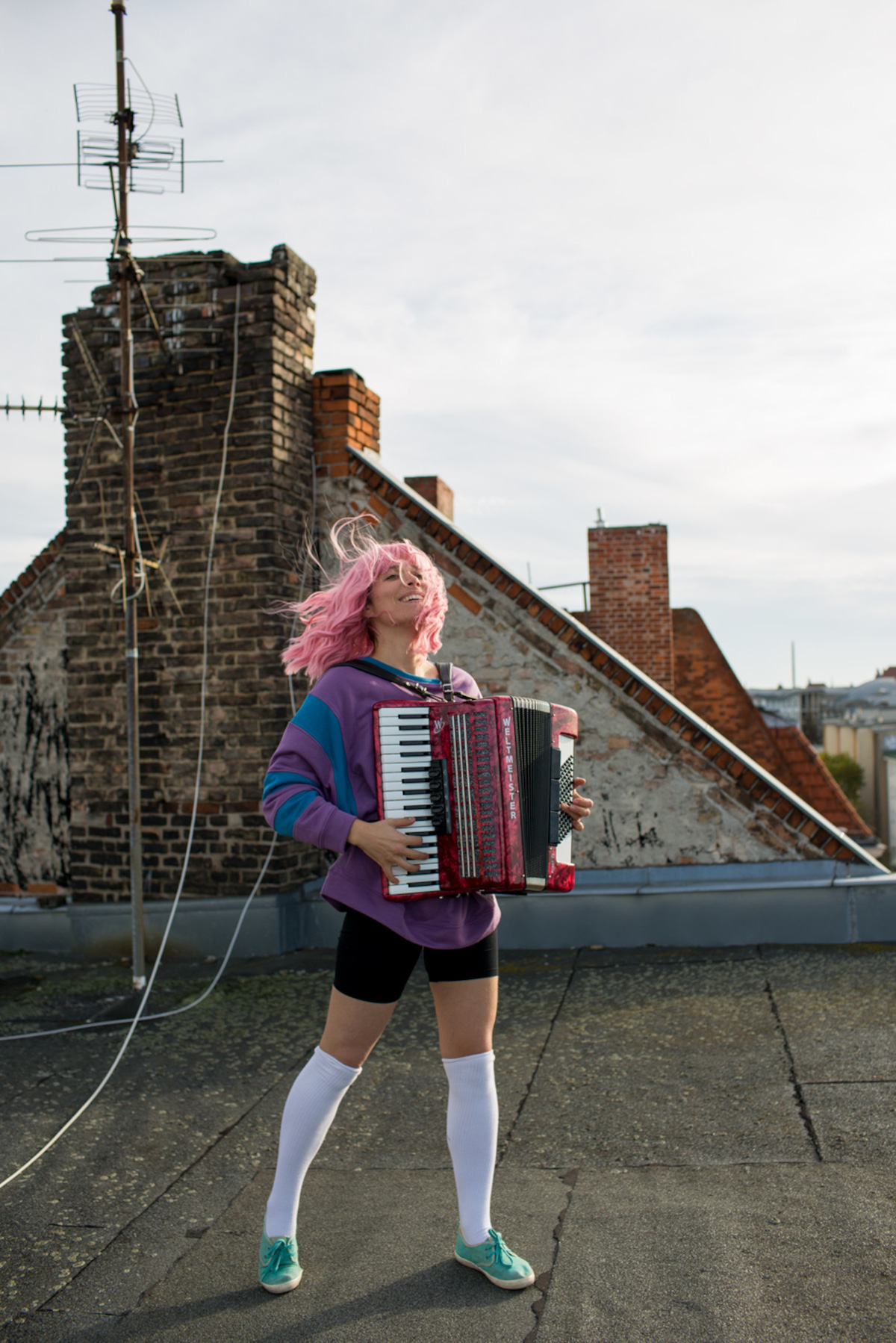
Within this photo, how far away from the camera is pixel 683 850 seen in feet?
20.2

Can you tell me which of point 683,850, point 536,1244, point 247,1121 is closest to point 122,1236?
point 247,1121

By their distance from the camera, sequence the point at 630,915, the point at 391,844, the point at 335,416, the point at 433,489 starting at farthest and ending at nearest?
the point at 433,489
the point at 335,416
the point at 630,915
the point at 391,844

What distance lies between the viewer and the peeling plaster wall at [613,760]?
6.11m

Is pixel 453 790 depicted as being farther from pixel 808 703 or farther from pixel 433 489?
pixel 808 703

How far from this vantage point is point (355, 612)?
2854mm

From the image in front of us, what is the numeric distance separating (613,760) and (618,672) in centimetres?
56

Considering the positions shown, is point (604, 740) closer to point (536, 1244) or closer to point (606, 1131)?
point (606, 1131)

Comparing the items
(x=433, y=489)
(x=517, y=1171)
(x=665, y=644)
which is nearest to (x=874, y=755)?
(x=665, y=644)

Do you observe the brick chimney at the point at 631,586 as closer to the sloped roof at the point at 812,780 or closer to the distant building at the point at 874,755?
the sloped roof at the point at 812,780

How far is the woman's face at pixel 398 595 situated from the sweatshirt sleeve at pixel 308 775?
332 millimetres

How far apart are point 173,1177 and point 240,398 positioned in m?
4.66

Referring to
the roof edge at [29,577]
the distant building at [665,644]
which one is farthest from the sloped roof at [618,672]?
the distant building at [665,644]

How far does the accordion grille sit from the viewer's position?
2686mm

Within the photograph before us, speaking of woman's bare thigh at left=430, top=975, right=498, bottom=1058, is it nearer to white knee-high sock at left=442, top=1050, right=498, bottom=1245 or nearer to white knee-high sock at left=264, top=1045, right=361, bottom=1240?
white knee-high sock at left=442, top=1050, right=498, bottom=1245
